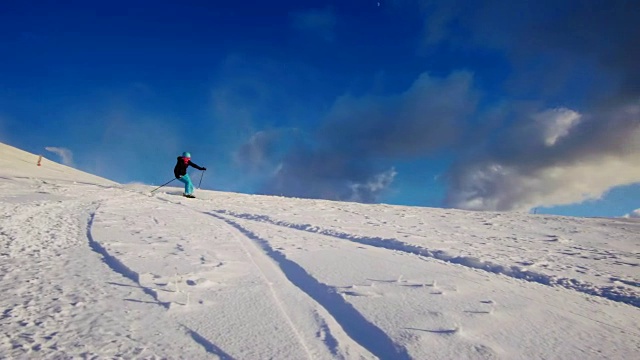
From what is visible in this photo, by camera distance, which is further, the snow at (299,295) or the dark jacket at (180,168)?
the dark jacket at (180,168)

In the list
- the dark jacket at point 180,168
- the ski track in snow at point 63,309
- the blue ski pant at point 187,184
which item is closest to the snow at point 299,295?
the ski track in snow at point 63,309

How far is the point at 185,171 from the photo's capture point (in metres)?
18.6

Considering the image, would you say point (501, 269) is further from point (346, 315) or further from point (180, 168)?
point (180, 168)

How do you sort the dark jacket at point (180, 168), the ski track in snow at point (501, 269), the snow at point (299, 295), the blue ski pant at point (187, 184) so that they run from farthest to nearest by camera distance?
the dark jacket at point (180, 168) < the blue ski pant at point (187, 184) < the ski track in snow at point (501, 269) < the snow at point (299, 295)

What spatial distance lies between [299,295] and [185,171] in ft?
53.0

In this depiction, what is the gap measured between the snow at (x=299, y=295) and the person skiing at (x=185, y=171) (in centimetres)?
948

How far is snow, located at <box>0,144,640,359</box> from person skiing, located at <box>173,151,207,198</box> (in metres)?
9.48

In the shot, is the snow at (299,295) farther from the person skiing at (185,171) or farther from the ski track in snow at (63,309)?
the person skiing at (185,171)

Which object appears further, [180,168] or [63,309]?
[180,168]

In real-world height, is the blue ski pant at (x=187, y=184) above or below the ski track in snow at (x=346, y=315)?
above

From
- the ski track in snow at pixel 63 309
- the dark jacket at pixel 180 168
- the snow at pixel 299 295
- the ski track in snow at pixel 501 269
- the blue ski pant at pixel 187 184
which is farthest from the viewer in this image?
the dark jacket at pixel 180 168

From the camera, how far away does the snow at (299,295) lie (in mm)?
2881

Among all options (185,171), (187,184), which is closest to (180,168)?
(185,171)

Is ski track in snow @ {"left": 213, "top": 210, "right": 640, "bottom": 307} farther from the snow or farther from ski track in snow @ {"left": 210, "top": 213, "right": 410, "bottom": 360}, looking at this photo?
ski track in snow @ {"left": 210, "top": 213, "right": 410, "bottom": 360}
